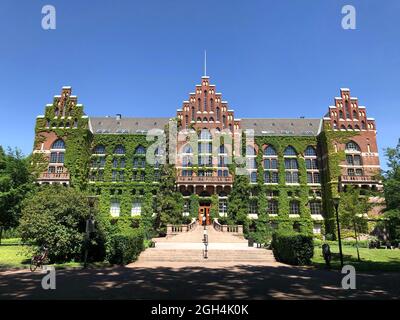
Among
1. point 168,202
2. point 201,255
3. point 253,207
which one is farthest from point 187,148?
point 201,255

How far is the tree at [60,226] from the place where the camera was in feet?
65.6

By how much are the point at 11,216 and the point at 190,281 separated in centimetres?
2894

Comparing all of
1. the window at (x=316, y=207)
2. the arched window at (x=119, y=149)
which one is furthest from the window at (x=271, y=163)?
the arched window at (x=119, y=149)

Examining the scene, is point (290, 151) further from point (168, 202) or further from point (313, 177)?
point (168, 202)

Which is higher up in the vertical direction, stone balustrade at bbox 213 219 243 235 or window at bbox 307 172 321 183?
window at bbox 307 172 321 183

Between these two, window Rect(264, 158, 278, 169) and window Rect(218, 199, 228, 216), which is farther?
window Rect(264, 158, 278, 169)

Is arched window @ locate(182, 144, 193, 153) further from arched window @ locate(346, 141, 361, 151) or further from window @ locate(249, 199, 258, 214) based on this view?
arched window @ locate(346, 141, 361, 151)

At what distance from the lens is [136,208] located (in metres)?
49.0

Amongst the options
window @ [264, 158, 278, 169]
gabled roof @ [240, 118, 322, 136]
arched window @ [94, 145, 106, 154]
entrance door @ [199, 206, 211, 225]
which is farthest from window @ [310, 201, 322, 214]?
arched window @ [94, 145, 106, 154]

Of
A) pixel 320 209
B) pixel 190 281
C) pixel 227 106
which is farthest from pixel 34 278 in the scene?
pixel 320 209

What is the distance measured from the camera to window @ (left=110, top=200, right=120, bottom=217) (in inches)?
1932

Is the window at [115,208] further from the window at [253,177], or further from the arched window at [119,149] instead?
the window at [253,177]

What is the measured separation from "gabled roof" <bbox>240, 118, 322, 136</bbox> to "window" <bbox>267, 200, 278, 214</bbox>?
1176 cm

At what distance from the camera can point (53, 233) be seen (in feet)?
65.9
